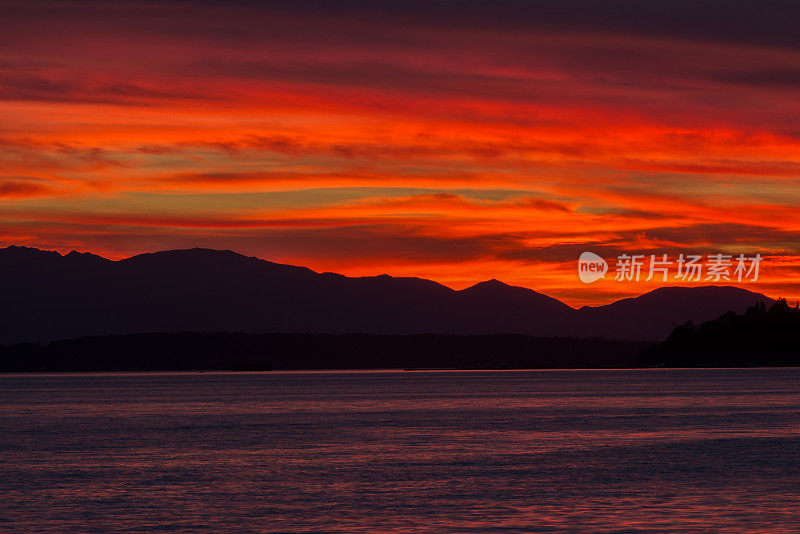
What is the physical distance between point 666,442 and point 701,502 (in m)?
38.5

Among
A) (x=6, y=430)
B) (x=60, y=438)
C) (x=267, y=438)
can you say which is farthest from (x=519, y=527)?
(x=6, y=430)

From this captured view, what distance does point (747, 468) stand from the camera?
68.2m

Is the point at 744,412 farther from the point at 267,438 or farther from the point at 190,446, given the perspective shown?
the point at 190,446

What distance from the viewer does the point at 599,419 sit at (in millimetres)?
125750

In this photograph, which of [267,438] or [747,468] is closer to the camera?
[747,468]

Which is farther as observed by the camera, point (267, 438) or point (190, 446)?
point (267, 438)

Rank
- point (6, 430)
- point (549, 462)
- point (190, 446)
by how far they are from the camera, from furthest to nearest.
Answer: point (6, 430), point (190, 446), point (549, 462)

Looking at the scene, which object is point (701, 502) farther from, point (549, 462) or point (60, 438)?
point (60, 438)

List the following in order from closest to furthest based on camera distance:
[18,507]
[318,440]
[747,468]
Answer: [18,507] → [747,468] → [318,440]

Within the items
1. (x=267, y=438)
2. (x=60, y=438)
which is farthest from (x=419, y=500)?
(x=60, y=438)

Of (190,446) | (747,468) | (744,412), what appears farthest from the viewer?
(744,412)

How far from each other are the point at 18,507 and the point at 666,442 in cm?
5447

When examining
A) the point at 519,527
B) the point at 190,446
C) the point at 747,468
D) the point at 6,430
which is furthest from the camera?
the point at 6,430

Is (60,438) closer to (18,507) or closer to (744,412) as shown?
(18,507)
